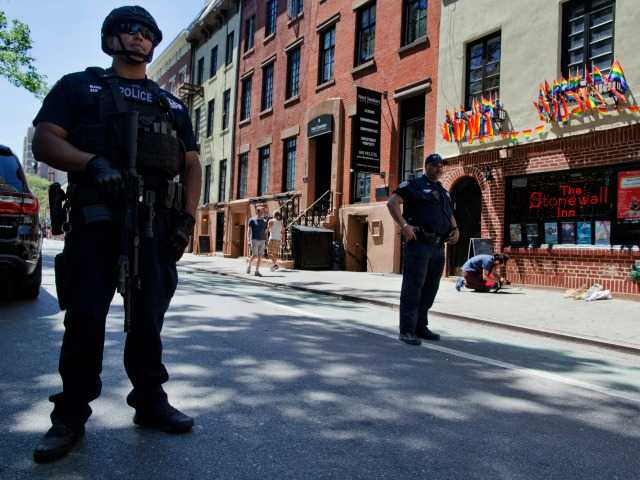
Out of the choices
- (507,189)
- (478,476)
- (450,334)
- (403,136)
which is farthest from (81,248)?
(403,136)

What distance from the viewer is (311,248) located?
1666 centimetres

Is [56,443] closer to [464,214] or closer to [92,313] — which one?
[92,313]

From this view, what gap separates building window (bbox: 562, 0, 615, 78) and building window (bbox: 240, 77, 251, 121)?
646 inches

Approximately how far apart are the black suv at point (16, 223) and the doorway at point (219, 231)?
67.4 ft

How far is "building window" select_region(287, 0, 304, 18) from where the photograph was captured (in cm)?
2126

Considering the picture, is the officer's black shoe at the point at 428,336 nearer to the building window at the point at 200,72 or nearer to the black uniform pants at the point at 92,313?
the black uniform pants at the point at 92,313

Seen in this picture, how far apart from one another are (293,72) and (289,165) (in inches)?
146

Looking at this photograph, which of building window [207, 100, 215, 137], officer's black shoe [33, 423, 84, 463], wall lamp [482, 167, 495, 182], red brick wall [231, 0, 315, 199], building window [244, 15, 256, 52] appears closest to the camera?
officer's black shoe [33, 423, 84, 463]

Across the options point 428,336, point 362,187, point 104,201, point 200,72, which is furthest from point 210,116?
point 104,201

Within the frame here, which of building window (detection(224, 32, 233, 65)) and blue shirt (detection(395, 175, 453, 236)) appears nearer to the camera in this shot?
blue shirt (detection(395, 175, 453, 236))

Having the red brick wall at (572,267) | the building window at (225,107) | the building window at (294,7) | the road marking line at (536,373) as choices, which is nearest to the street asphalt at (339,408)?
the road marking line at (536,373)

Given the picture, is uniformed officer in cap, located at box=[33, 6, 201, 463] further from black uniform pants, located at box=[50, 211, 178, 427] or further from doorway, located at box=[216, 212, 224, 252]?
doorway, located at box=[216, 212, 224, 252]

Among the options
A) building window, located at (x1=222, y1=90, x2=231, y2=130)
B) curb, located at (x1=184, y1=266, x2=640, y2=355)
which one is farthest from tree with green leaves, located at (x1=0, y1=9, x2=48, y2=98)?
curb, located at (x1=184, y1=266, x2=640, y2=355)

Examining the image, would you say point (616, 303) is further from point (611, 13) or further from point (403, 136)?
point (403, 136)
